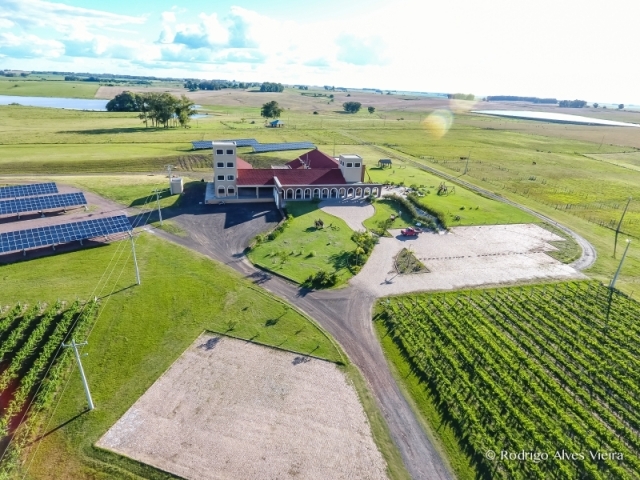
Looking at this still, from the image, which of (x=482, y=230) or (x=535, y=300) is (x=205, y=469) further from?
(x=482, y=230)

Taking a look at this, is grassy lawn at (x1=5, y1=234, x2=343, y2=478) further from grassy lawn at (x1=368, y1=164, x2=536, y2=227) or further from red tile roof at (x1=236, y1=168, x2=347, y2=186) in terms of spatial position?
grassy lawn at (x1=368, y1=164, x2=536, y2=227)

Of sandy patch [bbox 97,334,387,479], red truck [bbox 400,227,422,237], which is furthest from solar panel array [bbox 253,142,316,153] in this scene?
sandy patch [bbox 97,334,387,479]

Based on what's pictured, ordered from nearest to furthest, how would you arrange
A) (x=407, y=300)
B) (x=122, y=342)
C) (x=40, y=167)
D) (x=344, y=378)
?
(x=344, y=378) < (x=122, y=342) < (x=407, y=300) < (x=40, y=167)

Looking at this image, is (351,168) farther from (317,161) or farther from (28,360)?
(28,360)

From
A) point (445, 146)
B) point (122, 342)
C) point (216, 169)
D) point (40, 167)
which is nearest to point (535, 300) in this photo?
point (122, 342)

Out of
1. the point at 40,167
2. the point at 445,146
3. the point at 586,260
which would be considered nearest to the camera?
the point at 586,260

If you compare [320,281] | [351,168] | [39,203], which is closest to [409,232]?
[320,281]
